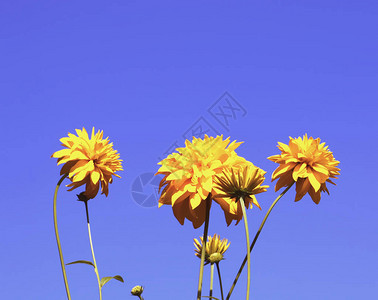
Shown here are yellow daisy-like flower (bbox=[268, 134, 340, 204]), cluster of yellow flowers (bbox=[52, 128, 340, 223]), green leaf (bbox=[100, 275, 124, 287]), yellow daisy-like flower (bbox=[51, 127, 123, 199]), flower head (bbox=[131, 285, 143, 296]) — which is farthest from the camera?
flower head (bbox=[131, 285, 143, 296])

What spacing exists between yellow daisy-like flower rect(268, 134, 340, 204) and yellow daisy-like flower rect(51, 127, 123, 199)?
5.06 feet

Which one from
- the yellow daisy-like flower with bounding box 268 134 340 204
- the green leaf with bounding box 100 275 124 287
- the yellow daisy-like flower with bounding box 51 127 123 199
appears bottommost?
the green leaf with bounding box 100 275 124 287

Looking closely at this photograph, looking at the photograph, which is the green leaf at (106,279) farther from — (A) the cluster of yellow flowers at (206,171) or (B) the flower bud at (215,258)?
(B) the flower bud at (215,258)

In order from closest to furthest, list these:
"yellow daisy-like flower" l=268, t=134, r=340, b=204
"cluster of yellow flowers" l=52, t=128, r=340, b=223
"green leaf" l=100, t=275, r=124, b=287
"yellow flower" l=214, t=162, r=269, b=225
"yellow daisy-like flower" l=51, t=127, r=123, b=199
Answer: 1. "yellow flower" l=214, t=162, r=269, b=225
2. "cluster of yellow flowers" l=52, t=128, r=340, b=223
3. "green leaf" l=100, t=275, r=124, b=287
4. "yellow daisy-like flower" l=268, t=134, r=340, b=204
5. "yellow daisy-like flower" l=51, t=127, r=123, b=199

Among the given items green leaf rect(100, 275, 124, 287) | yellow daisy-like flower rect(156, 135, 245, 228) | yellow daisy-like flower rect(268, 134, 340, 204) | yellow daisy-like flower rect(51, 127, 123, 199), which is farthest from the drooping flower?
yellow daisy-like flower rect(268, 134, 340, 204)

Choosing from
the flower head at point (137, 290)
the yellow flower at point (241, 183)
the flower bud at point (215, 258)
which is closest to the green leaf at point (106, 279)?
the flower head at point (137, 290)

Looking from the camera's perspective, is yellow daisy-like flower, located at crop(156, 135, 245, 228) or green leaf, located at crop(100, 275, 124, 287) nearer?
yellow daisy-like flower, located at crop(156, 135, 245, 228)

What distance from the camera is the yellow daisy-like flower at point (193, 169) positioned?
11.1 feet

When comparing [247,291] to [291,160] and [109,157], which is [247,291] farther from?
[109,157]

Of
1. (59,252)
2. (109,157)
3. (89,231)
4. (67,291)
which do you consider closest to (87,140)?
(109,157)

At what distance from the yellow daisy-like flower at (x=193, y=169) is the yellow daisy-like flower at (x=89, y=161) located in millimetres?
1005

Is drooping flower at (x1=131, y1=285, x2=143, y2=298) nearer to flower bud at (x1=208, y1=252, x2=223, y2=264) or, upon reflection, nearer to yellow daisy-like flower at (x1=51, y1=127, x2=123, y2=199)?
flower bud at (x1=208, y1=252, x2=223, y2=264)

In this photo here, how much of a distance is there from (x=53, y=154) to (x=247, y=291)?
7.90 ft

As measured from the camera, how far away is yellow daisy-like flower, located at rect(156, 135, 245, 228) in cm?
339
